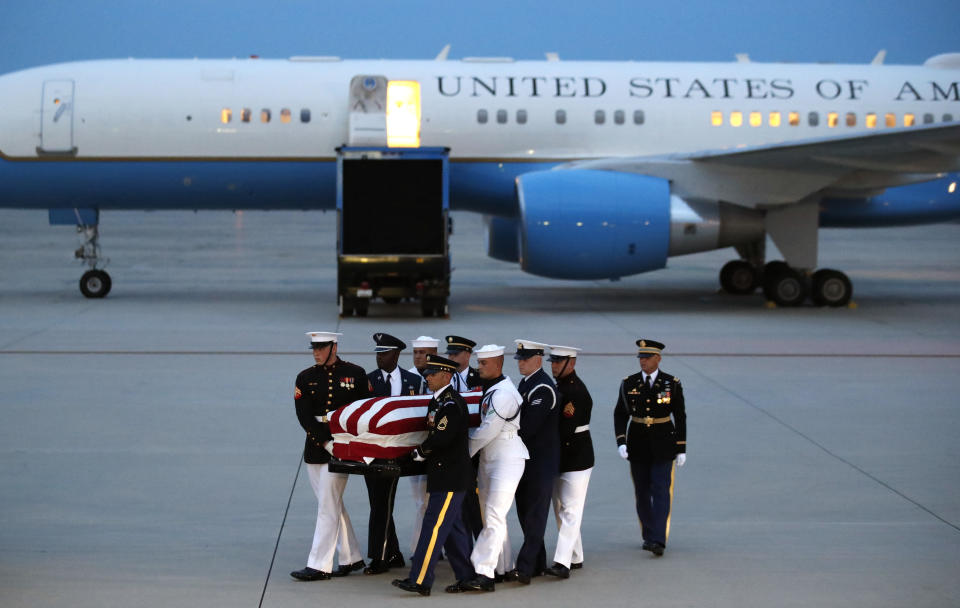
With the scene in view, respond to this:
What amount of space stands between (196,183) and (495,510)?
549 inches

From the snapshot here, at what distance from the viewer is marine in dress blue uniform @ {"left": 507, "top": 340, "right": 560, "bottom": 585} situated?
20.6 feet

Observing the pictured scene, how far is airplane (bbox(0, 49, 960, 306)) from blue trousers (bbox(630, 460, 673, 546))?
10.7 meters

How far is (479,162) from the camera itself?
19.3m

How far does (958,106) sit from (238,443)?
15.9 metres

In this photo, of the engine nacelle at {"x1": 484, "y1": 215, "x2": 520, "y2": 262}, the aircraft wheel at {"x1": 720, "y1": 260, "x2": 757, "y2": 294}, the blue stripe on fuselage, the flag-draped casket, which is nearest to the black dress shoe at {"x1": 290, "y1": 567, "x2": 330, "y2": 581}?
the flag-draped casket

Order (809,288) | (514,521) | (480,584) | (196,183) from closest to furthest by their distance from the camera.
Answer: (480,584)
(514,521)
(196,183)
(809,288)

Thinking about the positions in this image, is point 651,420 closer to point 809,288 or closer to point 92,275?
point 809,288

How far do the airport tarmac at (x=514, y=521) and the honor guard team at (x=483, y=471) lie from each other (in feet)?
0.50

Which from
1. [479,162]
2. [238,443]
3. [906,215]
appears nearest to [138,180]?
[479,162]

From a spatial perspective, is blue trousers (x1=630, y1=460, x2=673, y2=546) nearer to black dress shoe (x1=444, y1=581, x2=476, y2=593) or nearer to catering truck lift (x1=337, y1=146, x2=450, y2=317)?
black dress shoe (x1=444, y1=581, x2=476, y2=593)

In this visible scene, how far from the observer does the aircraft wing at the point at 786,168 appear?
17.5 metres

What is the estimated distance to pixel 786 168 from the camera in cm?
1825

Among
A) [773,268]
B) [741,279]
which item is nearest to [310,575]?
[773,268]

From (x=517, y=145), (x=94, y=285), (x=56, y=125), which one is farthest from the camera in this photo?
(x=94, y=285)
